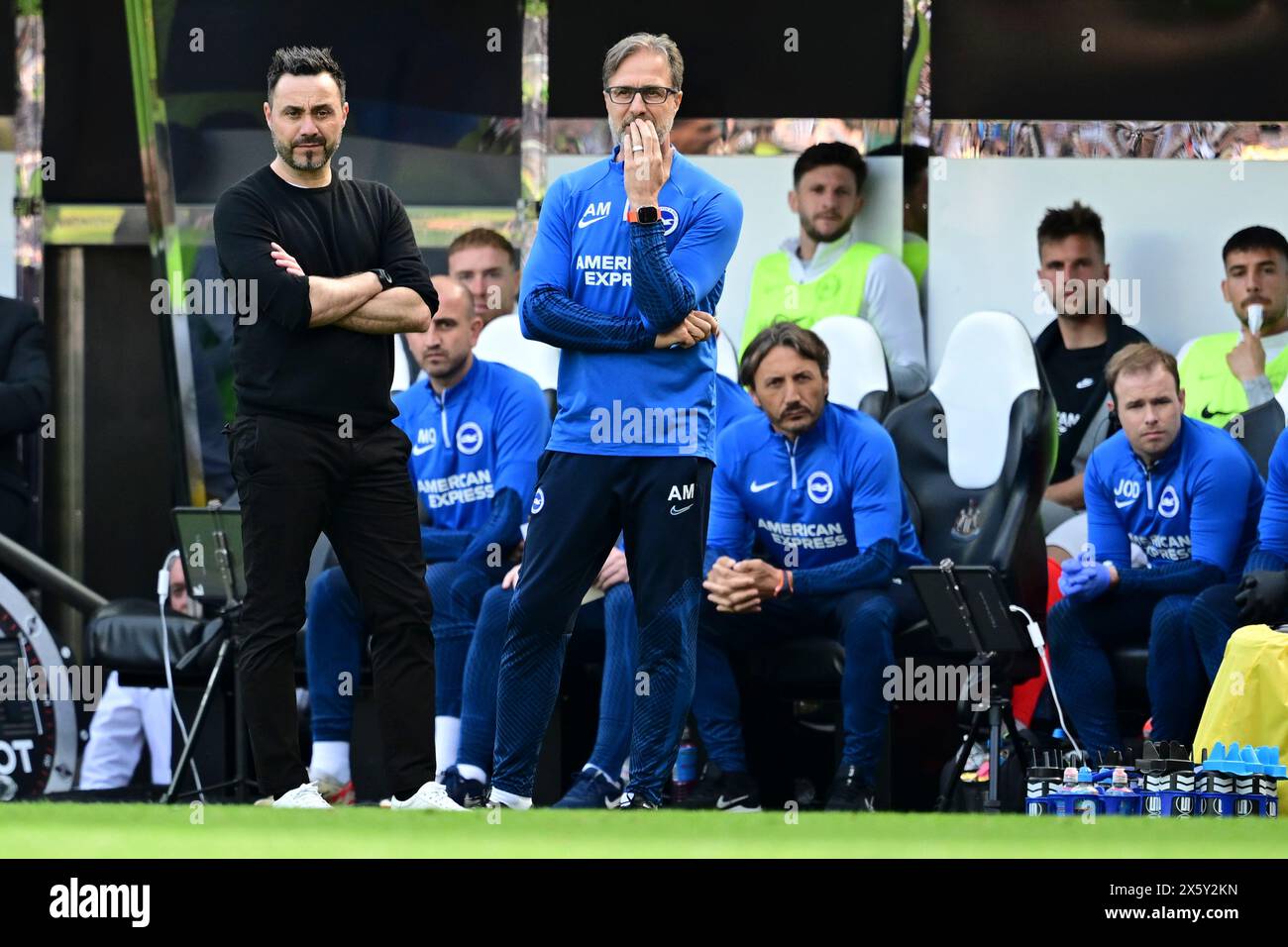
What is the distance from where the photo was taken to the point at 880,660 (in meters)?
6.28

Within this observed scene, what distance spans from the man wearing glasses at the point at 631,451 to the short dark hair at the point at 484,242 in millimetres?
3020

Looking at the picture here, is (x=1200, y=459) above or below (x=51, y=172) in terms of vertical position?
below

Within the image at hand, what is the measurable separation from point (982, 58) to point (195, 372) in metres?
3.12

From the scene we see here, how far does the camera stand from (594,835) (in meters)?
3.41

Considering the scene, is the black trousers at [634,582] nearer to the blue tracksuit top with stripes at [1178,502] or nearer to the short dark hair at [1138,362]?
the blue tracksuit top with stripes at [1178,502]

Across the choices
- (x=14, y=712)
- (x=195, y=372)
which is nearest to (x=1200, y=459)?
(x=195, y=372)

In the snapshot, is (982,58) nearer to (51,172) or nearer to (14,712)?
(51,172)

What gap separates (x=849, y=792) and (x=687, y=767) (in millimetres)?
650

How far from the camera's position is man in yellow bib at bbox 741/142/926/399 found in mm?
7566

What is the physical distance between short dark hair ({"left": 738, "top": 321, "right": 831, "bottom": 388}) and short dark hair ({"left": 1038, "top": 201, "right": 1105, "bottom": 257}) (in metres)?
1.32

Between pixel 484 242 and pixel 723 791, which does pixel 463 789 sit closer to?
pixel 723 791

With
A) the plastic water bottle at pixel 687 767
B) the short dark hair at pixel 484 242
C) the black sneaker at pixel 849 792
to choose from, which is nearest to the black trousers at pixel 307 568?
the black sneaker at pixel 849 792

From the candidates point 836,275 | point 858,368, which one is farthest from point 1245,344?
point 836,275

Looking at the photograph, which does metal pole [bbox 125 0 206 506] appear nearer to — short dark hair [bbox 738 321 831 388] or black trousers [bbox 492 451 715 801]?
short dark hair [bbox 738 321 831 388]
